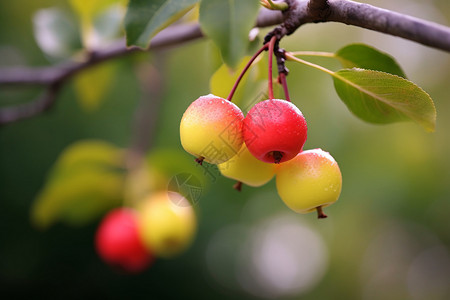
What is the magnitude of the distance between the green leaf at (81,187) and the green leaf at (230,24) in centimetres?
139

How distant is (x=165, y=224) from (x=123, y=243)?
0.21 metres

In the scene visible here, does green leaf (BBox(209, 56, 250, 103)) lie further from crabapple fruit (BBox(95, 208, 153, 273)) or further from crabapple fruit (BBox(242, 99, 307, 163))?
crabapple fruit (BBox(95, 208, 153, 273))

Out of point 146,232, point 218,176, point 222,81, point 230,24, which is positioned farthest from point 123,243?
point 230,24

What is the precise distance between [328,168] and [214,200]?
74.3 inches

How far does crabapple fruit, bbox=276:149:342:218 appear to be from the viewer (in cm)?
68

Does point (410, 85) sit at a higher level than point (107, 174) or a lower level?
higher

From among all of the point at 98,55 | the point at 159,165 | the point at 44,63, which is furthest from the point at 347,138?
the point at 44,63

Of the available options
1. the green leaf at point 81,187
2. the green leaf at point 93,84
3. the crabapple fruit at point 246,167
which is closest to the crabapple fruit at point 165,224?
the green leaf at point 81,187

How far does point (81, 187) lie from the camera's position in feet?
5.99

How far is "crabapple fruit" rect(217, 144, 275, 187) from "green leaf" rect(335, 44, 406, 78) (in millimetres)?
311

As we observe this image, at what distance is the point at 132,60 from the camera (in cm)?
195

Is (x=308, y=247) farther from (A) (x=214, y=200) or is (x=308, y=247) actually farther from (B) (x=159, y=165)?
(B) (x=159, y=165)

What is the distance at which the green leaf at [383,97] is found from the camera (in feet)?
2.18

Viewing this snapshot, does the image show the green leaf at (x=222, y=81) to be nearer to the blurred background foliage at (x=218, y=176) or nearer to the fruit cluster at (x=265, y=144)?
the fruit cluster at (x=265, y=144)
